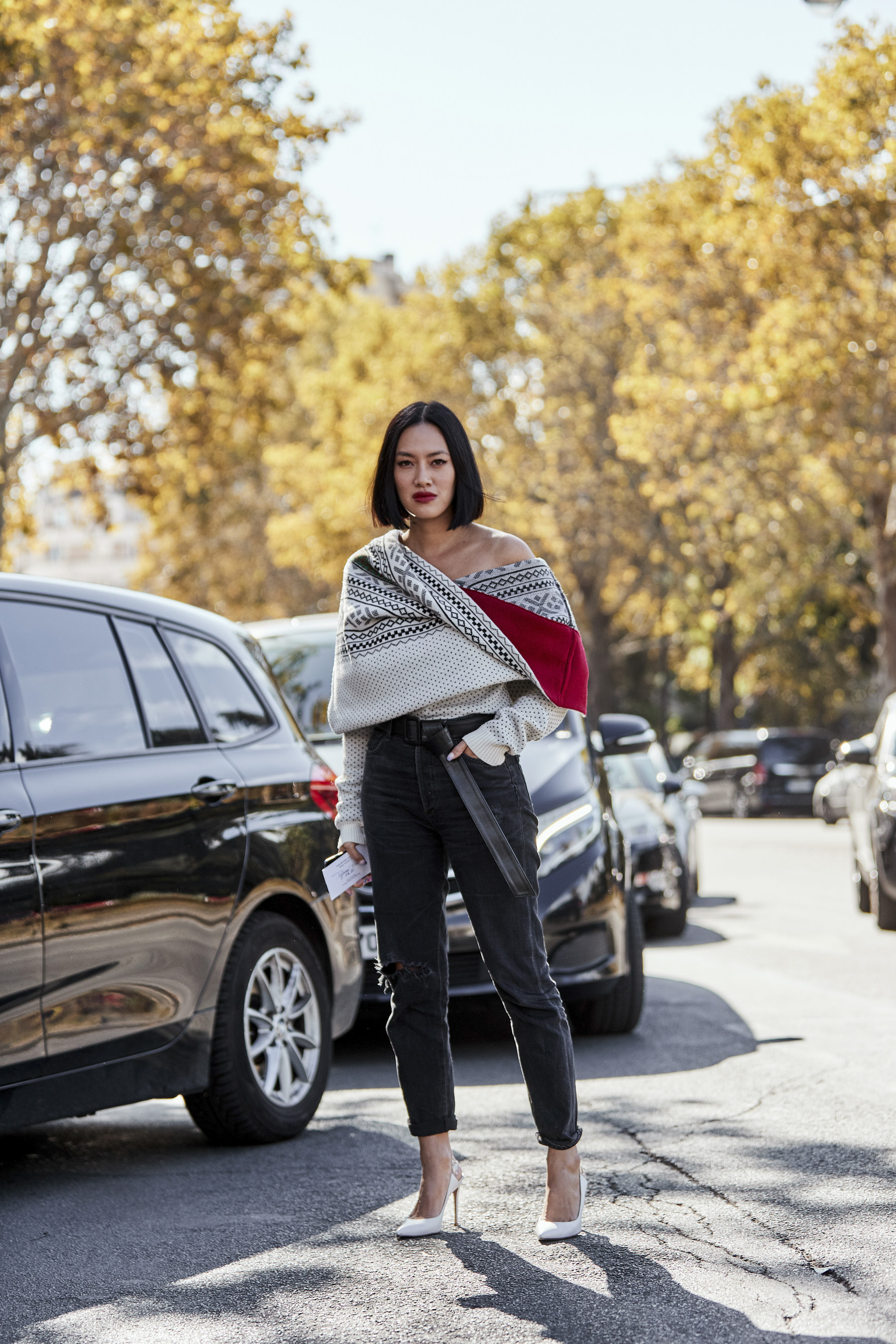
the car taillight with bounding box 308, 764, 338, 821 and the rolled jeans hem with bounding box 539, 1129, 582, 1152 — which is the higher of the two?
the car taillight with bounding box 308, 764, 338, 821

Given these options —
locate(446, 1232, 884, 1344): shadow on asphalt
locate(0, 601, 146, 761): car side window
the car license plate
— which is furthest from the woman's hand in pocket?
the car license plate

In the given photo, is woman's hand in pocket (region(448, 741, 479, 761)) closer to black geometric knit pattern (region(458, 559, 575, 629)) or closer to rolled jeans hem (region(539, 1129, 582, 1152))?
black geometric knit pattern (region(458, 559, 575, 629))

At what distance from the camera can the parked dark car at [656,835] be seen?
11586 mm

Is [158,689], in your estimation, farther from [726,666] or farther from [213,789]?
[726,666]

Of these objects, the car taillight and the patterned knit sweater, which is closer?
the patterned knit sweater

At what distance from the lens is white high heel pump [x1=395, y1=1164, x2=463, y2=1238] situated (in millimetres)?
4164

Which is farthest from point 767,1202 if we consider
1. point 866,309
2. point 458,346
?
point 458,346

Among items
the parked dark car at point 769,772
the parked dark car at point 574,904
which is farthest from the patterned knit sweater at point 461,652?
the parked dark car at point 769,772

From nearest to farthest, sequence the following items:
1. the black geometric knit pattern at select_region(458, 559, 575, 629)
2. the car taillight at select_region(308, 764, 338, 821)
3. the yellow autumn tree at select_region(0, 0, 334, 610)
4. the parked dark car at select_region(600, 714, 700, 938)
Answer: the black geometric knit pattern at select_region(458, 559, 575, 629) < the car taillight at select_region(308, 764, 338, 821) < the parked dark car at select_region(600, 714, 700, 938) < the yellow autumn tree at select_region(0, 0, 334, 610)

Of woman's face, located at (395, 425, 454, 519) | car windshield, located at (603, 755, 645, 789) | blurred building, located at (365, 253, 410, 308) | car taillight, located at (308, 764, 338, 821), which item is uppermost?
blurred building, located at (365, 253, 410, 308)

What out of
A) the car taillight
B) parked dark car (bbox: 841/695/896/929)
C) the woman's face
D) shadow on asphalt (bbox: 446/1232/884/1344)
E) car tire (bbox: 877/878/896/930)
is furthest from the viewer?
car tire (bbox: 877/878/896/930)

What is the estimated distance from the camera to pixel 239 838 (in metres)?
5.40

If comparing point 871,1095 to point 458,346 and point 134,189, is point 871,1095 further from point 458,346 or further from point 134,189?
point 458,346

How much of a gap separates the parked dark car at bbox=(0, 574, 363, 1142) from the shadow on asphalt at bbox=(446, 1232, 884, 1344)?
1.24 m
